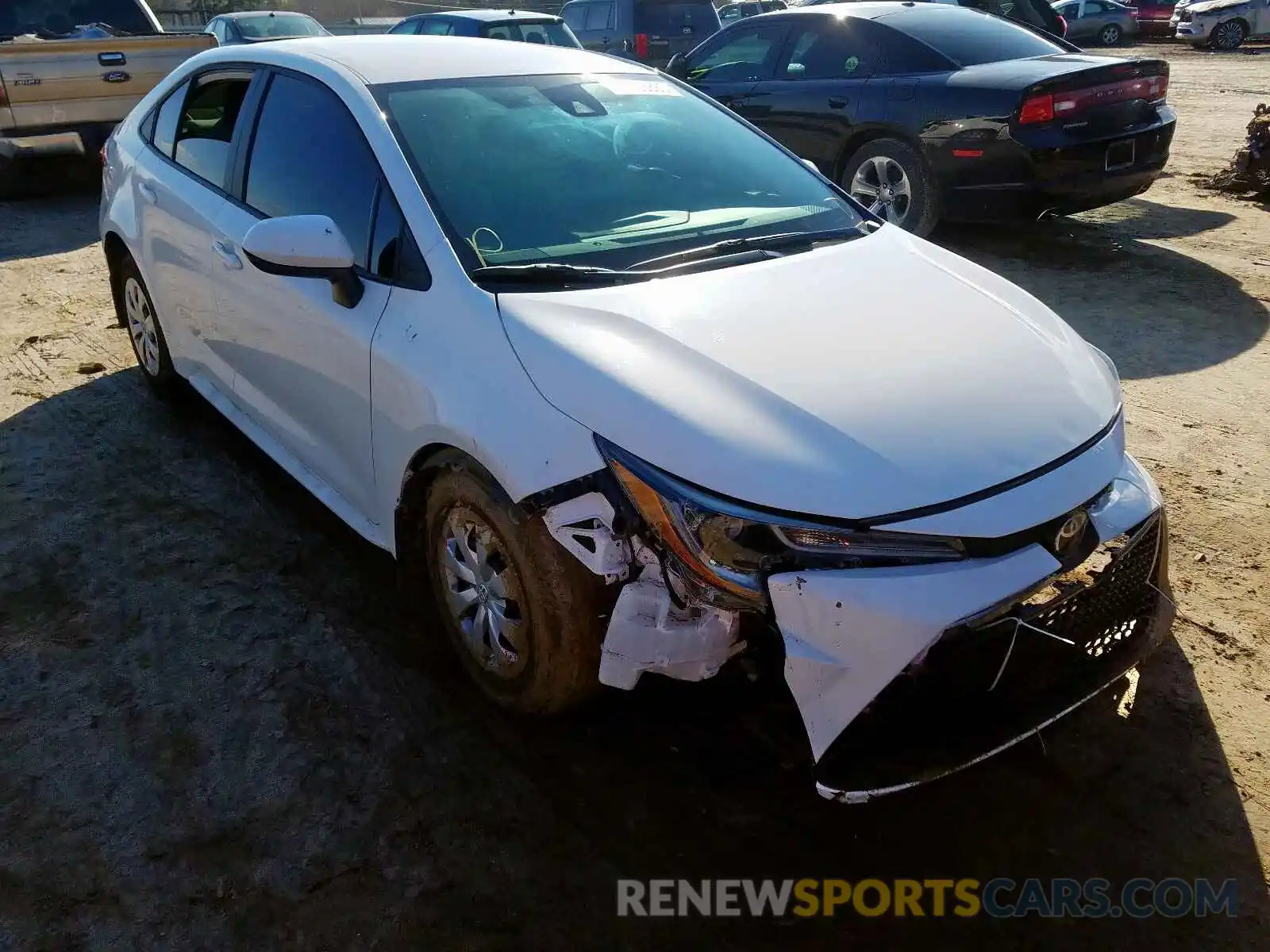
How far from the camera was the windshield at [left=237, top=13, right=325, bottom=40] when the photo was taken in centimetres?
1380

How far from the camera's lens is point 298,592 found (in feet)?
11.5

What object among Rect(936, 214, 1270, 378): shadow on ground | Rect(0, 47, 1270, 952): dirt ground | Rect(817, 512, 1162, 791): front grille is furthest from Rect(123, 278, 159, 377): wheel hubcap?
Rect(936, 214, 1270, 378): shadow on ground

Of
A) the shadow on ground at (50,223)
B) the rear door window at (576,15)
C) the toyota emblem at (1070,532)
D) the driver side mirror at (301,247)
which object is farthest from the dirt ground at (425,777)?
the rear door window at (576,15)

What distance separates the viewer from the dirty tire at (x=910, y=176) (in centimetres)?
722

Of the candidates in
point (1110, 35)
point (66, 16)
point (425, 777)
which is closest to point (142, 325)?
point (425, 777)

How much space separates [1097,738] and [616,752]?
130 cm

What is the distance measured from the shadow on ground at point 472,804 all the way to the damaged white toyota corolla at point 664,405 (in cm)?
28

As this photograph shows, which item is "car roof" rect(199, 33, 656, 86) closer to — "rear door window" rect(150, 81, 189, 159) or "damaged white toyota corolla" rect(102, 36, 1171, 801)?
"damaged white toyota corolla" rect(102, 36, 1171, 801)

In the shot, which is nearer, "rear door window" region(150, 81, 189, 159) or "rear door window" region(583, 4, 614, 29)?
Result: "rear door window" region(150, 81, 189, 159)

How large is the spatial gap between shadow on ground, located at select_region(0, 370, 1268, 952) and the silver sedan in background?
2656 centimetres

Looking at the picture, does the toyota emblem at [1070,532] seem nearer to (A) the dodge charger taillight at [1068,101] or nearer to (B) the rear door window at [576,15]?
(A) the dodge charger taillight at [1068,101]

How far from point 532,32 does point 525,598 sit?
1049 cm

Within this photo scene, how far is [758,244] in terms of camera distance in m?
3.17

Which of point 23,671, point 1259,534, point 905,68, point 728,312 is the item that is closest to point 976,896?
point 728,312
